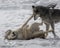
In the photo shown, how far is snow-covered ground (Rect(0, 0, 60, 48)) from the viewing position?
5.94 metres

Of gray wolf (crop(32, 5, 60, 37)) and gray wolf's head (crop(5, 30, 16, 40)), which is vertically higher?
gray wolf (crop(32, 5, 60, 37))

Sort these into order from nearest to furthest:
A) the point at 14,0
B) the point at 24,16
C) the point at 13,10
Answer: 1. the point at 24,16
2. the point at 13,10
3. the point at 14,0

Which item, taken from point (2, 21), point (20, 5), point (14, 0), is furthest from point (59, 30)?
point (14, 0)

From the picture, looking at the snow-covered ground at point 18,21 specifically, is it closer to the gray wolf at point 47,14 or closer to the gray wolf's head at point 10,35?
the gray wolf's head at point 10,35

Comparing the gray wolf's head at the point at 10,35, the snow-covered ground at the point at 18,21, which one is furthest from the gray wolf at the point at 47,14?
the gray wolf's head at the point at 10,35

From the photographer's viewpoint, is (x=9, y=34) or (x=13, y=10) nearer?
(x=9, y=34)

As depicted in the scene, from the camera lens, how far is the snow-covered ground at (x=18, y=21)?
5.94 m

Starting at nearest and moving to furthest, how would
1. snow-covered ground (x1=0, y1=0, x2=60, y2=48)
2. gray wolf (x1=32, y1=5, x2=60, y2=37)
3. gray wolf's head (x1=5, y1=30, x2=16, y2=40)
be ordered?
snow-covered ground (x1=0, y1=0, x2=60, y2=48) < gray wolf's head (x1=5, y1=30, x2=16, y2=40) < gray wolf (x1=32, y1=5, x2=60, y2=37)

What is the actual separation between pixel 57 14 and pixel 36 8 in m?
0.76

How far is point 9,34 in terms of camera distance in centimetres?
637

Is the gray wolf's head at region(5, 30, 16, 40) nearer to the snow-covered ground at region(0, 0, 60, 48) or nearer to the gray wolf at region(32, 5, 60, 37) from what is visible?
the snow-covered ground at region(0, 0, 60, 48)

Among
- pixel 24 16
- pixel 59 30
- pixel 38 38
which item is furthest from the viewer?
pixel 24 16

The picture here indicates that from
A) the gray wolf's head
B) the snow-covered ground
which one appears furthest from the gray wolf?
the gray wolf's head

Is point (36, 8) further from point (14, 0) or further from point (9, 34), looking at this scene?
point (14, 0)
